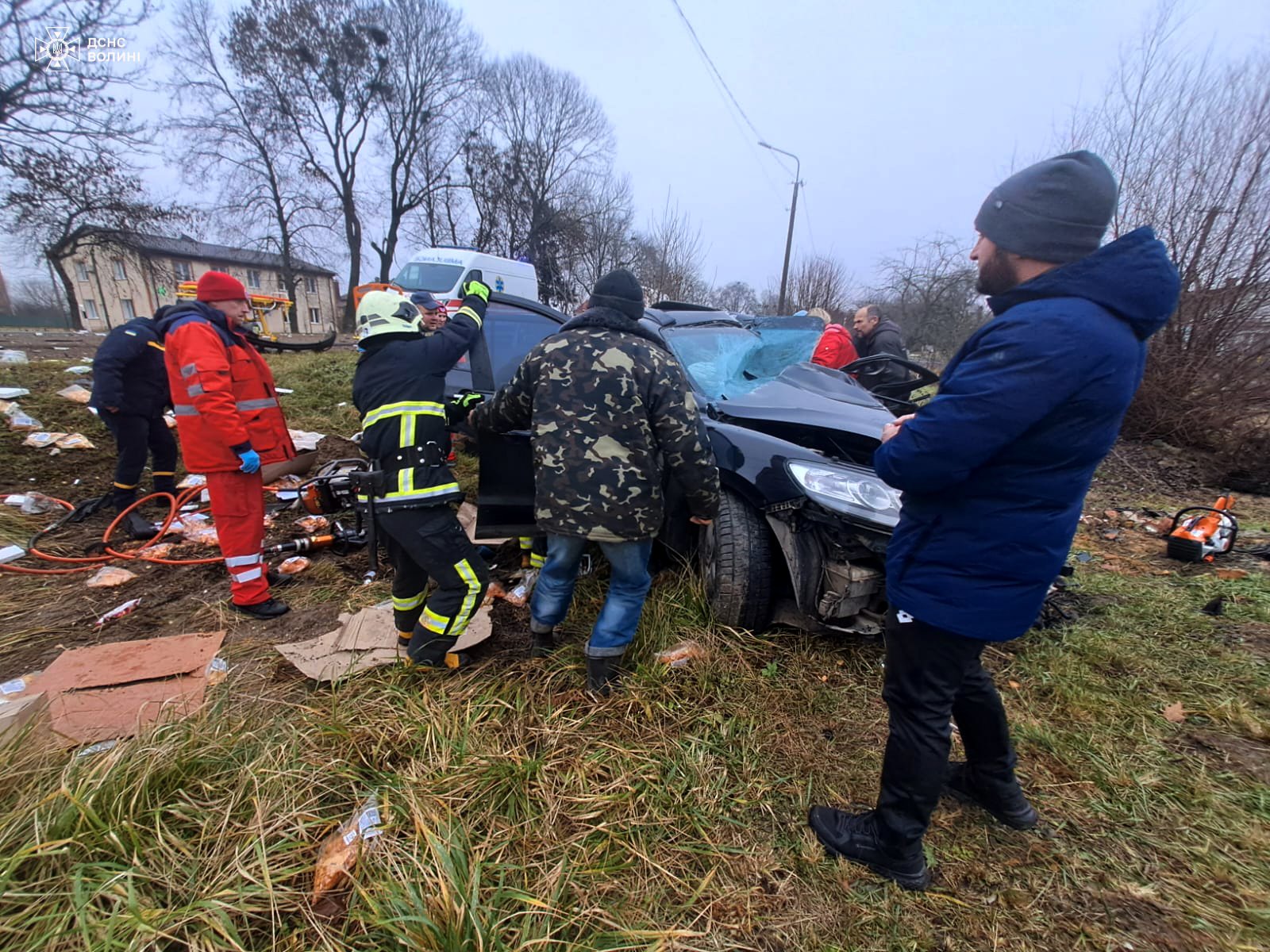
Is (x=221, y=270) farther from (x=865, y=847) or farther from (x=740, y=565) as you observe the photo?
(x=865, y=847)

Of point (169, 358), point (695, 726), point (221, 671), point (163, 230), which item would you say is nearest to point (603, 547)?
point (695, 726)

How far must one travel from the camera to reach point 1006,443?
1280 mm

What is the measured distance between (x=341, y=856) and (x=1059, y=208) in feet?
8.39

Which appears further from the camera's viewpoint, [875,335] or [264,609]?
[875,335]

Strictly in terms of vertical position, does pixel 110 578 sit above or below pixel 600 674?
below

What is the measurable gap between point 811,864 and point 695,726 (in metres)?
0.64

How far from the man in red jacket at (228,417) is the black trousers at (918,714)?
10.1ft

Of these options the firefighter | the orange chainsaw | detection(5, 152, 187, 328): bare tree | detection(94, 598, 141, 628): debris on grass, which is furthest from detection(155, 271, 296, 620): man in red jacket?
detection(5, 152, 187, 328): bare tree

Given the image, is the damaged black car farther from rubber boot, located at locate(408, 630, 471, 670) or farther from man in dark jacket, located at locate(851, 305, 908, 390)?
man in dark jacket, located at locate(851, 305, 908, 390)

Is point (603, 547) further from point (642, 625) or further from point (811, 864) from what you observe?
point (811, 864)

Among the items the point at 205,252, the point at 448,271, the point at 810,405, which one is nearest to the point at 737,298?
the point at 448,271

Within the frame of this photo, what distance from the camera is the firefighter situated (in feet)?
7.40

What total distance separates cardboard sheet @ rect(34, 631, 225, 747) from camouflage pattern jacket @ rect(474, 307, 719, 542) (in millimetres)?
1600

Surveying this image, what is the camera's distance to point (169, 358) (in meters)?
3.00
